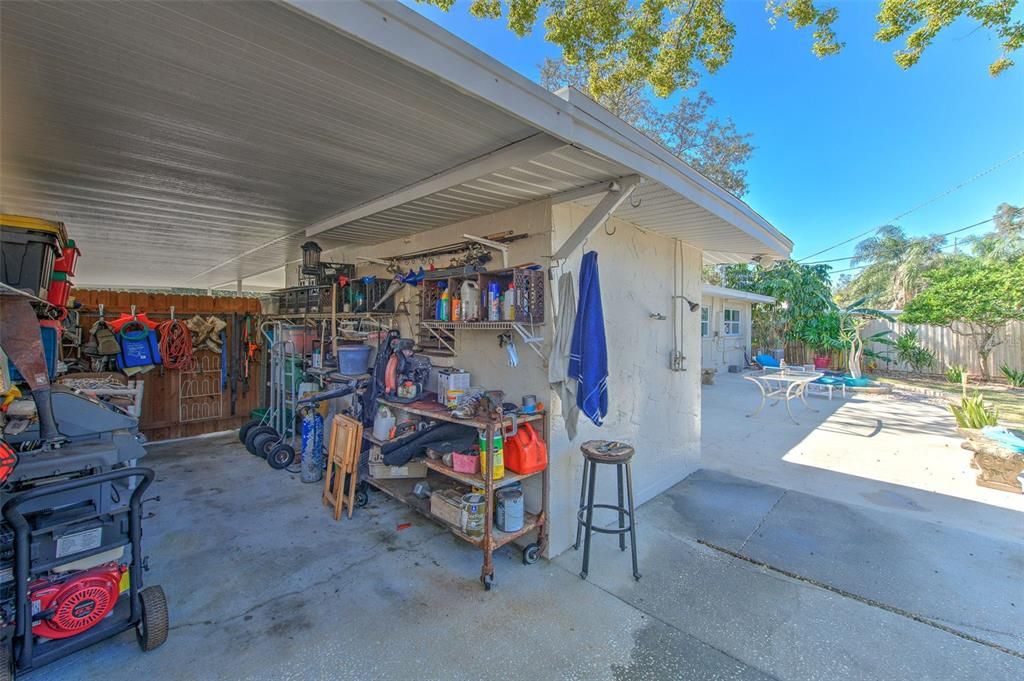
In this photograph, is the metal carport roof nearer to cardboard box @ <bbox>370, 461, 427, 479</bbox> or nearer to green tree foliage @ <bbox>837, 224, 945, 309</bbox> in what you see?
cardboard box @ <bbox>370, 461, 427, 479</bbox>

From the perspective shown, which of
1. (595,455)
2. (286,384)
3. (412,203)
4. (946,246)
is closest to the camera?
(595,455)

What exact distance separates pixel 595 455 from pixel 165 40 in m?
2.85

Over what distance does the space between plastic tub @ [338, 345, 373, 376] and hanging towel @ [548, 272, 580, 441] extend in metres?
2.25

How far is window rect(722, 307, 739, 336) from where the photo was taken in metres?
13.2

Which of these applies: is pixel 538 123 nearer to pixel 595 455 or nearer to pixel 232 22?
pixel 232 22

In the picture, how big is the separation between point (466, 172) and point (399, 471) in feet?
8.21

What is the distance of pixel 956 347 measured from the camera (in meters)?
11.6

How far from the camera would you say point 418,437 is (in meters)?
3.32

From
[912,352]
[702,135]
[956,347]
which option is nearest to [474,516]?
[702,135]

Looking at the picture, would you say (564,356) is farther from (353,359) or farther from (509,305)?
(353,359)

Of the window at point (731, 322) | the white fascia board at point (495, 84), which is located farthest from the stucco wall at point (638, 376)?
the window at point (731, 322)

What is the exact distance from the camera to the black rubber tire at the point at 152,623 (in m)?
2.08

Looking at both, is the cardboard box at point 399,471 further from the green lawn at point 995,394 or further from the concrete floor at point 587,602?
the green lawn at point 995,394

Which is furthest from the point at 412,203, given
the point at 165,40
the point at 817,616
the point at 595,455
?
the point at 817,616
